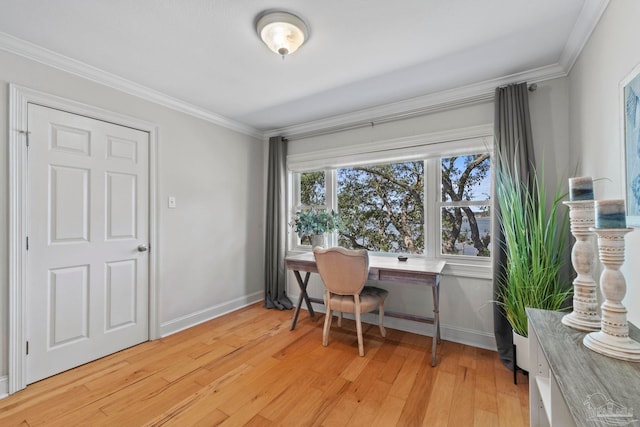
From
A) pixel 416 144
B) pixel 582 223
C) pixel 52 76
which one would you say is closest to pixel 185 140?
pixel 52 76

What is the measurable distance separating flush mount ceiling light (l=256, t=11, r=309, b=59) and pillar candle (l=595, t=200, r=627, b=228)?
1732mm

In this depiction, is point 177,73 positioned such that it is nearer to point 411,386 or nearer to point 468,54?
point 468,54

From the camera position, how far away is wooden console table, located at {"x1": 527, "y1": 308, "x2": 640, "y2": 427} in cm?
71

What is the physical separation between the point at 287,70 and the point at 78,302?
8.28 feet

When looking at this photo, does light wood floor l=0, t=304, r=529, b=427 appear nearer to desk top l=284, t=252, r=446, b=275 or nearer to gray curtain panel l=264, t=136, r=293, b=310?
desk top l=284, t=252, r=446, b=275

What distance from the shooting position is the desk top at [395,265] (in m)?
2.34

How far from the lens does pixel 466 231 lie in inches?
106

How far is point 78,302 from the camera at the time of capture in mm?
2230

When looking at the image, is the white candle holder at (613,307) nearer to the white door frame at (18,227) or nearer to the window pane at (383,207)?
the window pane at (383,207)

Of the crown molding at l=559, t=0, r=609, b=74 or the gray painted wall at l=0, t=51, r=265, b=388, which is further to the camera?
the gray painted wall at l=0, t=51, r=265, b=388

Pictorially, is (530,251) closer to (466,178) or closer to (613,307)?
(466,178)

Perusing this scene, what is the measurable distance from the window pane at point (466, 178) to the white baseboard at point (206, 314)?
270cm

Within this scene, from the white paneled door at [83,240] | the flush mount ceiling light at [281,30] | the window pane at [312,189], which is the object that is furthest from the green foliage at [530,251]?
the white paneled door at [83,240]

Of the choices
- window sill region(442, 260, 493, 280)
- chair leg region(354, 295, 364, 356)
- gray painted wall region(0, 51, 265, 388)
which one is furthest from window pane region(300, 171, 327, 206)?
window sill region(442, 260, 493, 280)
